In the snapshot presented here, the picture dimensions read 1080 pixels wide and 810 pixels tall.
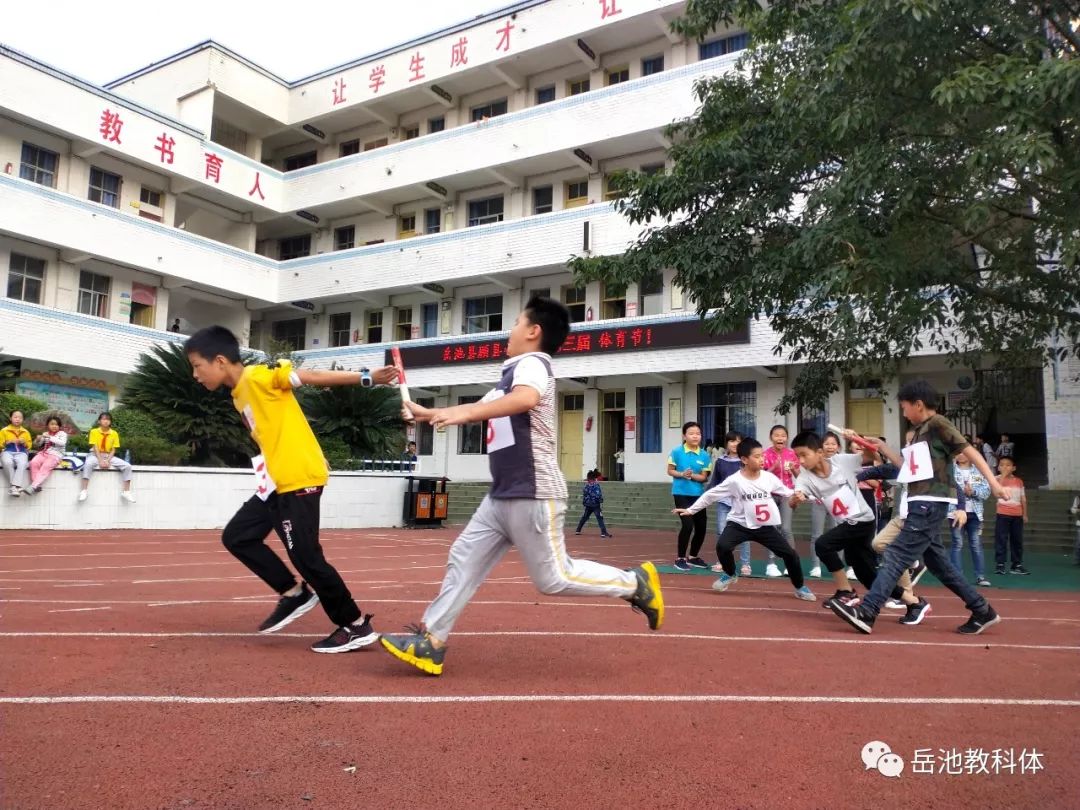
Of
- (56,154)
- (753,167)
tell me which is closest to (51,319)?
(56,154)

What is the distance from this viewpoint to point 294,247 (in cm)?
3241

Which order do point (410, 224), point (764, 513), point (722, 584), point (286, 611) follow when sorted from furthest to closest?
1. point (410, 224)
2. point (722, 584)
3. point (764, 513)
4. point (286, 611)

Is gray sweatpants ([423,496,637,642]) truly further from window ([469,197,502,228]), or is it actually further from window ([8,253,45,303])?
window ([469,197,502,228])

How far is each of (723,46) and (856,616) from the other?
21.6 metres

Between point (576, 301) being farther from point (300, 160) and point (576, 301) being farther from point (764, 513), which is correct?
point (764, 513)

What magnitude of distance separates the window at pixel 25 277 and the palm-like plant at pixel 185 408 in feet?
25.7

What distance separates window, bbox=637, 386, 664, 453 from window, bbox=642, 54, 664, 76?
989 centimetres

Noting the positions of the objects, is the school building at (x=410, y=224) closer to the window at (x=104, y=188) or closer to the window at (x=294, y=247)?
the window at (x=104, y=188)

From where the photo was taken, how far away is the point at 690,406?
24.1 meters

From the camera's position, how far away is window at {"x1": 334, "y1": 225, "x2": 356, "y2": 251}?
31047 mm

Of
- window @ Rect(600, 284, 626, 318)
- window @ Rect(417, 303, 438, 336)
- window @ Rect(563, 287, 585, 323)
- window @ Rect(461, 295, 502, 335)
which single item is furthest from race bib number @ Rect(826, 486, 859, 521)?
window @ Rect(417, 303, 438, 336)

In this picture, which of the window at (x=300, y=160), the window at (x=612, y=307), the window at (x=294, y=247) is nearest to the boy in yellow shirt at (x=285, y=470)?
the window at (x=612, y=307)

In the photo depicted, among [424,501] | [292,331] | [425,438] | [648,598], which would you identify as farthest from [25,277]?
[648,598]

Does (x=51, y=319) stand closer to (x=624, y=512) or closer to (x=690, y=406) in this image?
(x=624, y=512)
